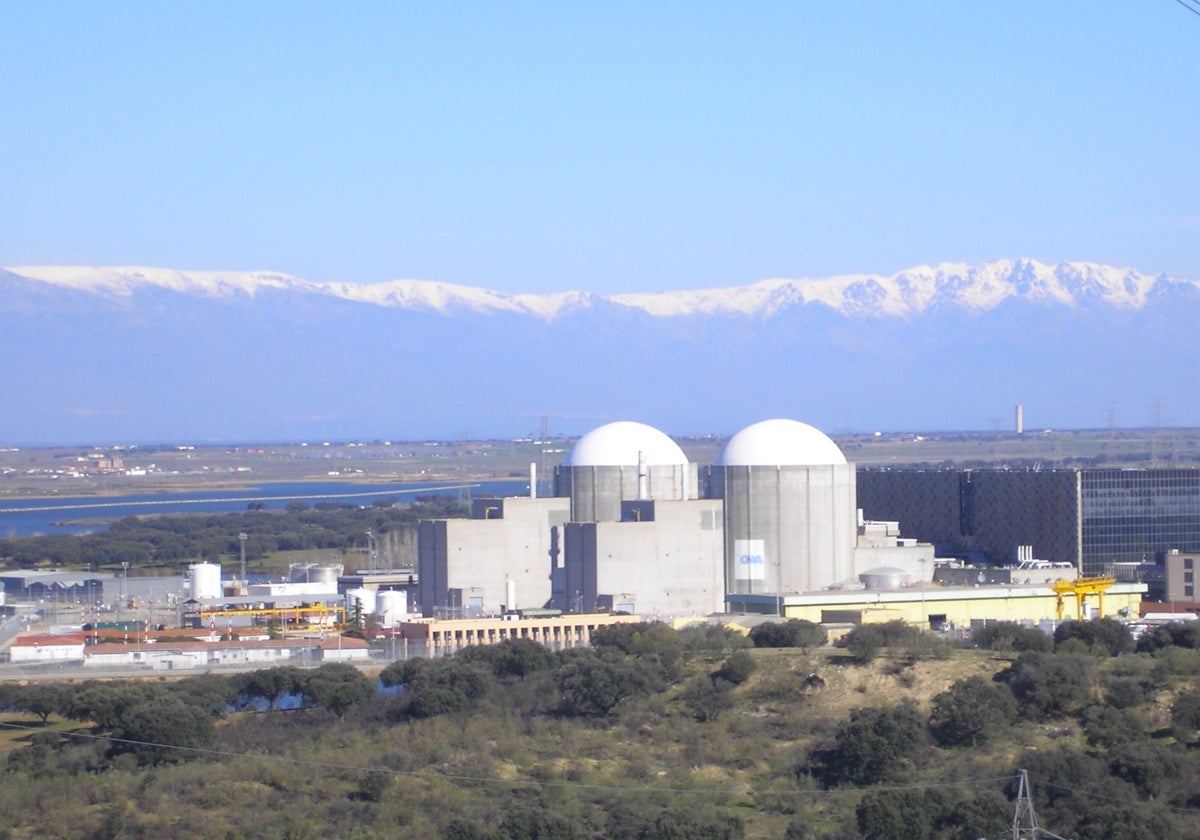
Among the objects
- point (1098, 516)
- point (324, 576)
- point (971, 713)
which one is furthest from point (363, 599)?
point (971, 713)

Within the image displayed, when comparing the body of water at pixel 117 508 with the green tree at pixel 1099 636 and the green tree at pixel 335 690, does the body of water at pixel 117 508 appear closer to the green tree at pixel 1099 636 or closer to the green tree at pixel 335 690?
the green tree at pixel 335 690

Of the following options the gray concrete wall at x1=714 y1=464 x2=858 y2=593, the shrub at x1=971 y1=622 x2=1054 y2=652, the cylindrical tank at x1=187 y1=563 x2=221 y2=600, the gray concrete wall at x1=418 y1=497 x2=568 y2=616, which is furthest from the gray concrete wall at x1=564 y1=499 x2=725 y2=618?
the cylindrical tank at x1=187 y1=563 x2=221 y2=600

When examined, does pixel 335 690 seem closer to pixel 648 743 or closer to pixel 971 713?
pixel 648 743

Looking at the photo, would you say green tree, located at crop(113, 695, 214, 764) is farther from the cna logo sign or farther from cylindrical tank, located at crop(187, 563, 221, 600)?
cylindrical tank, located at crop(187, 563, 221, 600)

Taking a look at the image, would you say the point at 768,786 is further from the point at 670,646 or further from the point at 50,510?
the point at 50,510

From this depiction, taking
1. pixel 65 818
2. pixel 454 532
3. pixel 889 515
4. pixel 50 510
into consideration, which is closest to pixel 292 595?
pixel 454 532
